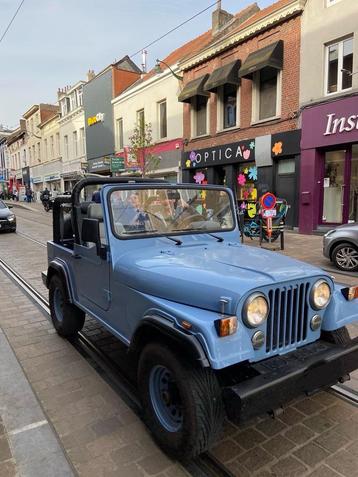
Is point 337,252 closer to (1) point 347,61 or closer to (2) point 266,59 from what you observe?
(1) point 347,61

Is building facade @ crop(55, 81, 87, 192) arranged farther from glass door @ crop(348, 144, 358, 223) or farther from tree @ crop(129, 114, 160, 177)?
glass door @ crop(348, 144, 358, 223)

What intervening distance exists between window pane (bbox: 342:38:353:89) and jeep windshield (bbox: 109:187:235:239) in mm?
10236

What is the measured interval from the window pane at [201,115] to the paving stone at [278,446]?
16269 millimetres

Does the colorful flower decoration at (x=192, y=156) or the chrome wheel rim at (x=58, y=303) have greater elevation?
the colorful flower decoration at (x=192, y=156)

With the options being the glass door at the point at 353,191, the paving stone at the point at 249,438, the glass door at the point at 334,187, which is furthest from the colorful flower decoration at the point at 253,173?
the paving stone at the point at 249,438

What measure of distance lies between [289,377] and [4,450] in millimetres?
1994

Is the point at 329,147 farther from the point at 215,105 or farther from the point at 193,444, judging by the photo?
the point at 193,444

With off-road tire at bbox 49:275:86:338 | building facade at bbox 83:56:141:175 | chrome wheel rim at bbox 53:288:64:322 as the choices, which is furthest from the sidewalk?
building facade at bbox 83:56:141:175

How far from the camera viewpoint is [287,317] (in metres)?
2.45

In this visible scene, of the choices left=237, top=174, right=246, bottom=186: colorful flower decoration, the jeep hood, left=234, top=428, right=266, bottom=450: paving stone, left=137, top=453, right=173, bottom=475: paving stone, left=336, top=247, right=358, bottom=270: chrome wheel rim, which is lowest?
left=137, top=453, right=173, bottom=475: paving stone

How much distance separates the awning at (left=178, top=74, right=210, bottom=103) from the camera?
16594 mm

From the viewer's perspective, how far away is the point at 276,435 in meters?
2.71

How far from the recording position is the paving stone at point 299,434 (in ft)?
8.71

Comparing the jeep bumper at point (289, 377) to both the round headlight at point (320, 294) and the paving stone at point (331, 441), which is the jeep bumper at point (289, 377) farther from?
the paving stone at point (331, 441)
